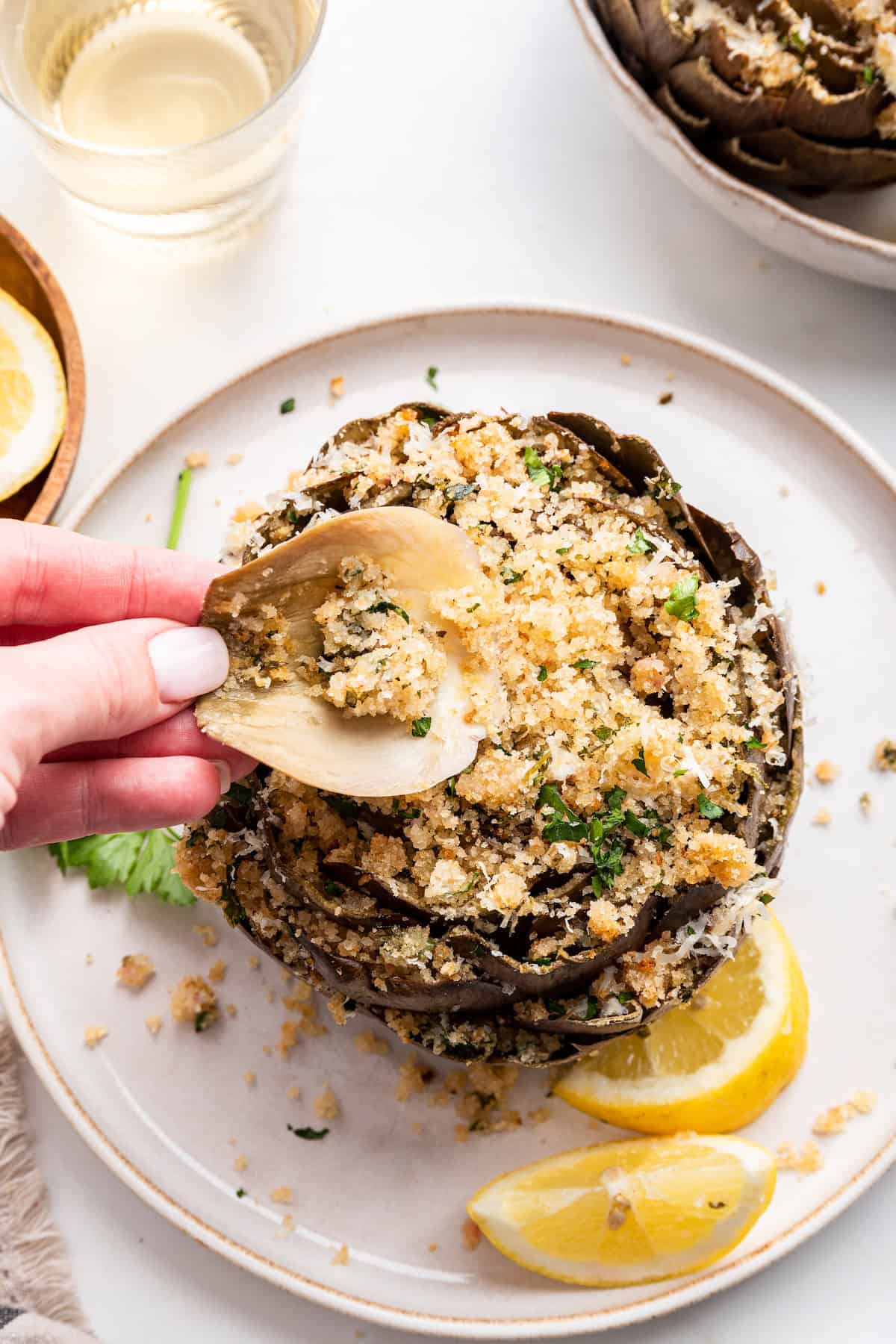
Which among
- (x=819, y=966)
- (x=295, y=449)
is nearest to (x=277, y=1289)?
(x=819, y=966)

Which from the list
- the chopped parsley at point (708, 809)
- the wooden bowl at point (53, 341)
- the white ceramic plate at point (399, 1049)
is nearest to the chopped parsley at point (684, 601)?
the chopped parsley at point (708, 809)

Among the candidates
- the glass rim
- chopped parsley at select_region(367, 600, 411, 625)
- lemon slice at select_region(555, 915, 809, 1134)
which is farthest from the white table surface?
lemon slice at select_region(555, 915, 809, 1134)

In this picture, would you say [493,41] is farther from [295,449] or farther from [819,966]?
[819,966]

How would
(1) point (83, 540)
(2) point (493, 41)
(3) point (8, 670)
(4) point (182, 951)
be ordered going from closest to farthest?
(3) point (8, 670), (1) point (83, 540), (4) point (182, 951), (2) point (493, 41)

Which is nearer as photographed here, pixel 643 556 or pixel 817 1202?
pixel 643 556

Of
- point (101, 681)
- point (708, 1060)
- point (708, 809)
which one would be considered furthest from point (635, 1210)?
point (101, 681)
